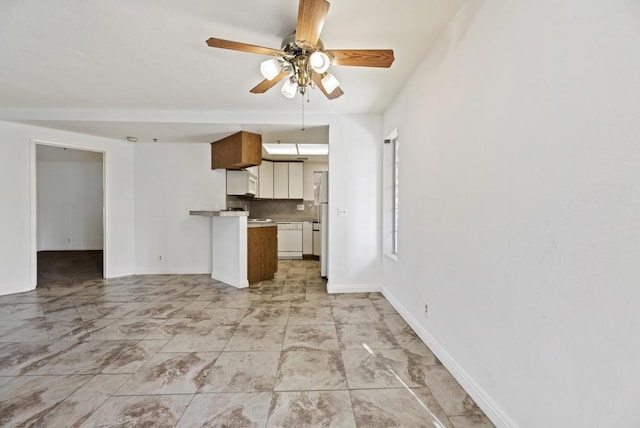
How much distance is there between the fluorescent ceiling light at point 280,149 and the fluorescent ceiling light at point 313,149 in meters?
0.13

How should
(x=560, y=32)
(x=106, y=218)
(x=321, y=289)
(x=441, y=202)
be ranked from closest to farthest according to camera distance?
(x=560, y=32) < (x=441, y=202) < (x=321, y=289) < (x=106, y=218)

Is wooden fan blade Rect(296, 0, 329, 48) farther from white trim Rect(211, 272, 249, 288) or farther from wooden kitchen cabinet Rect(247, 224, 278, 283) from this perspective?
white trim Rect(211, 272, 249, 288)

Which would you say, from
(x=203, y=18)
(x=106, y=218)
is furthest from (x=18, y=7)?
(x=106, y=218)

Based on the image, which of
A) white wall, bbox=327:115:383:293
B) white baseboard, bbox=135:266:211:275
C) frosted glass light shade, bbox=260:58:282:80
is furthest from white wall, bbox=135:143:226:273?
frosted glass light shade, bbox=260:58:282:80

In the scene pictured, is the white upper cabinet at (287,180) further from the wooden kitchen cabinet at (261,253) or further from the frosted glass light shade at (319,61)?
the frosted glass light shade at (319,61)

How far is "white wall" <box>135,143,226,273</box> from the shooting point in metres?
4.59

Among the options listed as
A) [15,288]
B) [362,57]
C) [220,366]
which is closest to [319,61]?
[362,57]

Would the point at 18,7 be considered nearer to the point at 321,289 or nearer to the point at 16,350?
the point at 16,350

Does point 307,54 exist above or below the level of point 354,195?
above

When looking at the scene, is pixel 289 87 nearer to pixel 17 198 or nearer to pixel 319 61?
pixel 319 61

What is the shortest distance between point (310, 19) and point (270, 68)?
46 cm

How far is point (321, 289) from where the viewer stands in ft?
12.3

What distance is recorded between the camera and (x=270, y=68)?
6.09 feet

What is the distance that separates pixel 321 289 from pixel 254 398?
2220 millimetres
